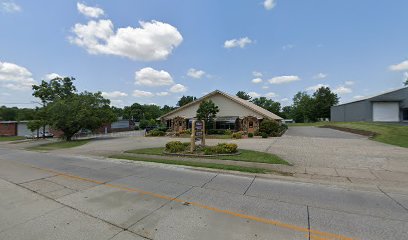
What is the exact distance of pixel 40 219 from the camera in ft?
15.4

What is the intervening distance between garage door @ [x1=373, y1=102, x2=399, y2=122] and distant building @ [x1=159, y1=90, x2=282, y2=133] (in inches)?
827

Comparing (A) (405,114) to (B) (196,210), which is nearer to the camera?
(B) (196,210)

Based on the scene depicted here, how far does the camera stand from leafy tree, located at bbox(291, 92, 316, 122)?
7394cm

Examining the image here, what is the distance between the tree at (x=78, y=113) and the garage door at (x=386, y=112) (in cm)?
4634

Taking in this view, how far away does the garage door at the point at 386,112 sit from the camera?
37062 millimetres

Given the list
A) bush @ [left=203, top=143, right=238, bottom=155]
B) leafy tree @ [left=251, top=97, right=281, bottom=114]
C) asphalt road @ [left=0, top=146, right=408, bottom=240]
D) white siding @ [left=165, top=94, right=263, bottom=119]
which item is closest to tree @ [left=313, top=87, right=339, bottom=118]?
leafy tree @ [left=251, top=97, right=281, bottom=114]

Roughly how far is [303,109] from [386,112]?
4600 centimetres

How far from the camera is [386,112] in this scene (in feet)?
122

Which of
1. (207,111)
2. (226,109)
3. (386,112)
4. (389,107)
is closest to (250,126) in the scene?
(226,109)

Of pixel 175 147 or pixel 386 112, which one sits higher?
pixel 386 112

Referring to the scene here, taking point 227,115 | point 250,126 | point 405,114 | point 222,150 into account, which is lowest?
point 222,150

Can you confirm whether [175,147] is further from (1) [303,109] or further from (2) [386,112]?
(1) [303,109]

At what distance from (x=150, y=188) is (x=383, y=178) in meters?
8.37

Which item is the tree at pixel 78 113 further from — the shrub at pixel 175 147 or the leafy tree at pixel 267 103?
the leafy tree at pixel 267 103
